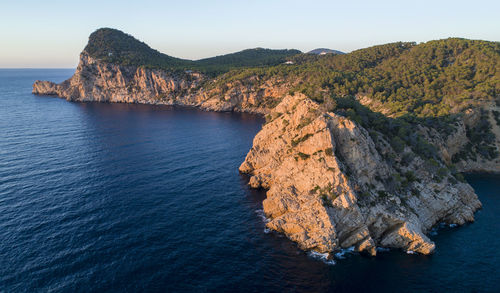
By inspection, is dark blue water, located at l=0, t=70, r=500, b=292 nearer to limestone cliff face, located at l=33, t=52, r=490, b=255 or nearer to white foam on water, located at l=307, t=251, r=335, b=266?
white foam on water, located at l=307, t=251, r=335, b=266

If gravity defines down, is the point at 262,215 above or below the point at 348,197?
below

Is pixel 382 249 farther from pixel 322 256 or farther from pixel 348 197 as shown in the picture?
pixel 322 256

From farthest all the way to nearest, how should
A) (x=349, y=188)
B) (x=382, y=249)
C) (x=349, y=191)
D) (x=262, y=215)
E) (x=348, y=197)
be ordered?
1. (x=262, y=215)
2. (x=349, y=188)
3. (x=349, y=191)
4. (x=348, y=197)
5. (x=382, y=249)

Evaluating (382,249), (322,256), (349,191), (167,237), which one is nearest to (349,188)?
(349,191)

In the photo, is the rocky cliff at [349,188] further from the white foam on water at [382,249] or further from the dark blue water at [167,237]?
the dark blue water at [167,237]

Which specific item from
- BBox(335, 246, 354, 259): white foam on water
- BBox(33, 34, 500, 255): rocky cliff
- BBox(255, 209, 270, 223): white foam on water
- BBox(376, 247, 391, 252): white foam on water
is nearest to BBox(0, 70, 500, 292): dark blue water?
BBox(255, 209, 270, 223): white foam on water

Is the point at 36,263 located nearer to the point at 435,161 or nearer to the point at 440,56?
the point at 435,161

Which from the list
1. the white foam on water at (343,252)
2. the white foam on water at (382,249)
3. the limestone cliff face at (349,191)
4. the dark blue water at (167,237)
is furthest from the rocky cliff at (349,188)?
the dark blue water at (167,237)
